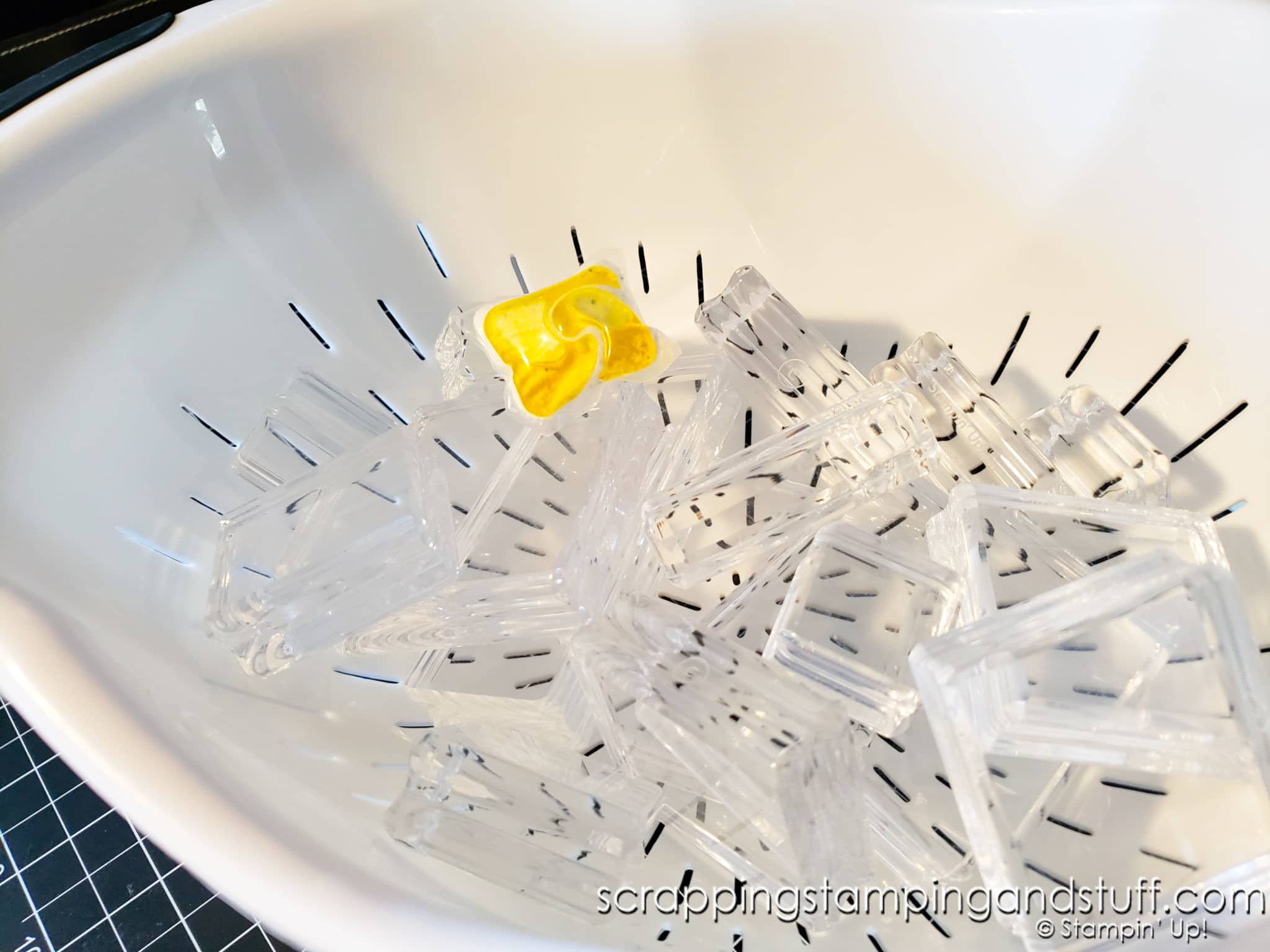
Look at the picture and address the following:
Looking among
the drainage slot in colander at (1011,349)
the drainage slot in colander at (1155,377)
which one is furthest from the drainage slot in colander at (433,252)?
the drainage slot in colander at (1155,377)

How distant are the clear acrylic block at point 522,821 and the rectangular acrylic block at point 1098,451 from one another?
296mm

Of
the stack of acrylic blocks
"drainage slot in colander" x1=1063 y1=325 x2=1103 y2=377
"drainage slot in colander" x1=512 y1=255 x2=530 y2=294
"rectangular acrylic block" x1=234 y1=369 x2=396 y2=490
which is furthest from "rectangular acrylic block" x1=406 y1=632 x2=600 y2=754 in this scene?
"drainage slot in colander" x1=1063 y1=325 x2=1103 y2=377

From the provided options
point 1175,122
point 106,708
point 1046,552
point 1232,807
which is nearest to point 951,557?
point 1046,552

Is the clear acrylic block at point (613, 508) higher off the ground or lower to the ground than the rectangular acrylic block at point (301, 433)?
lower

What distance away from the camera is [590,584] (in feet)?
1.46

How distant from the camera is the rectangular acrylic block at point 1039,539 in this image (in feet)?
1.34

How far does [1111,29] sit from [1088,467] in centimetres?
25

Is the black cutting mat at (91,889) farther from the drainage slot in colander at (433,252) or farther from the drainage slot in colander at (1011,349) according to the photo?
the drainage slot in colander at (1011,349)

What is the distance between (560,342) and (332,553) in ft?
0.53

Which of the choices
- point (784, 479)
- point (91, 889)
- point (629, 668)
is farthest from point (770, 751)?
point (91, 889)

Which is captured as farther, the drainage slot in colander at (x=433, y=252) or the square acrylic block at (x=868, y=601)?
the drainage slot in colander at (x=433, y=252)

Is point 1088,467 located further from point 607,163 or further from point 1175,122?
point 607,163

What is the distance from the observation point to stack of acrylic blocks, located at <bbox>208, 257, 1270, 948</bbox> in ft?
1.16

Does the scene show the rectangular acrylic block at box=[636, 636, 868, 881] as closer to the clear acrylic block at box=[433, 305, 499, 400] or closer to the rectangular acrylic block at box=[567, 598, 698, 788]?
the rectangular acrylic block at box=[567, 598, 698, 788]
